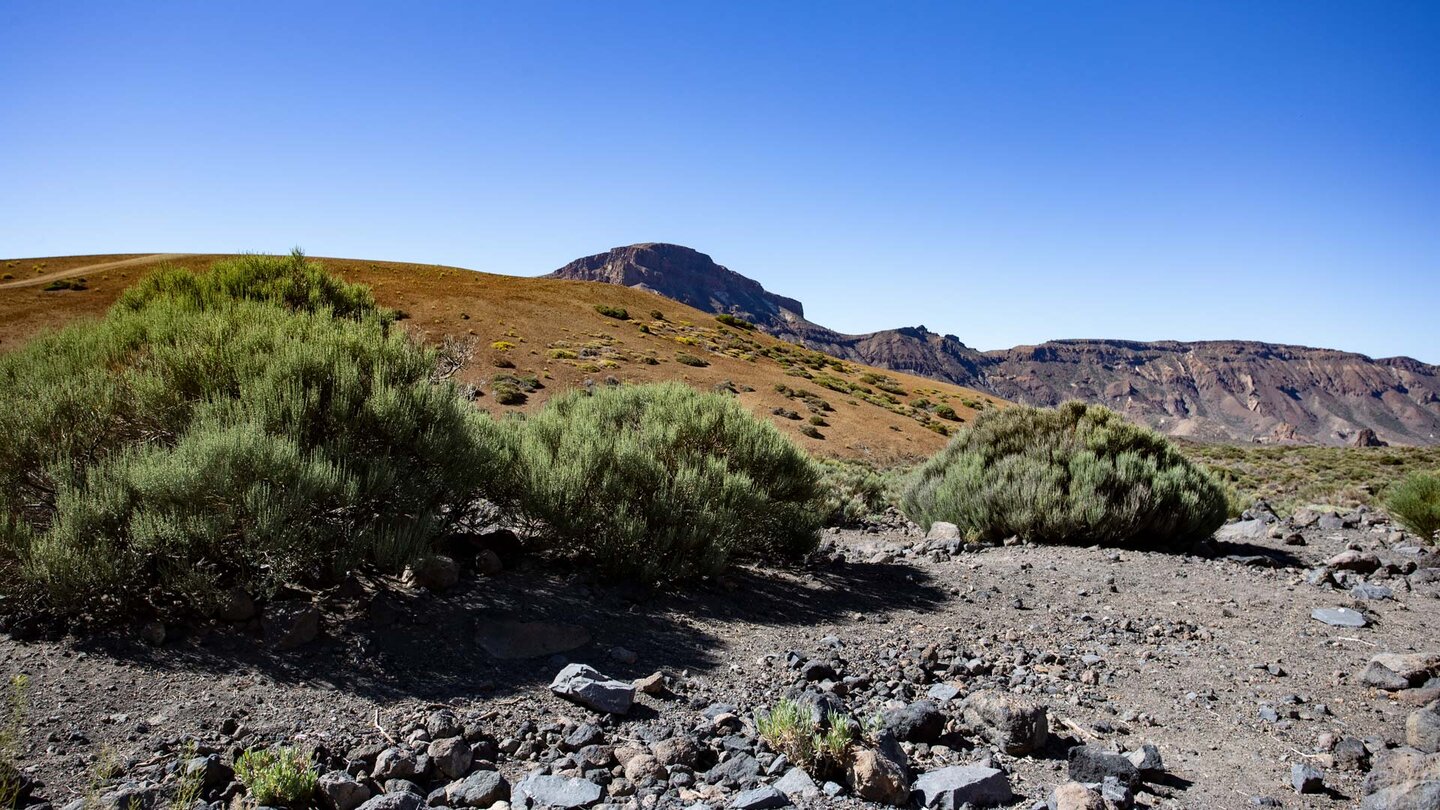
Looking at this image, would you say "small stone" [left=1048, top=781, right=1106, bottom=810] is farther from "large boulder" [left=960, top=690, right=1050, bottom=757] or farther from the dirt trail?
the dirt trail

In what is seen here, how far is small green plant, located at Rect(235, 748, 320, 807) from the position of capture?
9.94 ft

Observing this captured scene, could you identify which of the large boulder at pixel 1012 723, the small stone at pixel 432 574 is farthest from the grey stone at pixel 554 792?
the small stone at pixel 432 574

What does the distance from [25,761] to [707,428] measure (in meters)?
5.49

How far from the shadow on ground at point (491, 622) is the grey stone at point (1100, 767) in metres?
2.20

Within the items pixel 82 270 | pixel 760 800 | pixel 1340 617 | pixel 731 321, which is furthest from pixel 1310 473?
pixel 82 270

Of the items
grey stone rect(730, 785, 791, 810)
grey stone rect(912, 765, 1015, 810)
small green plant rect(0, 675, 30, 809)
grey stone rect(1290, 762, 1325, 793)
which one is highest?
grey stone rect(1290, 762, 1325, 793)

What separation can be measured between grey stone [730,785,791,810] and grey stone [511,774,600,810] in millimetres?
597

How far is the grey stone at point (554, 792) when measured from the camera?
319 cm

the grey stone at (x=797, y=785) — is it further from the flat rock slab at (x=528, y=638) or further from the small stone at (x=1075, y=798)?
the flat rock slab at (x=528, y=638)

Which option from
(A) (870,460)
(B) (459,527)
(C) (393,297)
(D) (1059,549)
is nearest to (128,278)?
(C) (393,297)

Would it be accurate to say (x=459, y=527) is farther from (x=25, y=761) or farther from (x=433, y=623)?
(x=25, y=761)

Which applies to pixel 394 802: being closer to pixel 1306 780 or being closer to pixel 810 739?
pixel 810 739

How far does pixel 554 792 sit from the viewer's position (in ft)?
10.7

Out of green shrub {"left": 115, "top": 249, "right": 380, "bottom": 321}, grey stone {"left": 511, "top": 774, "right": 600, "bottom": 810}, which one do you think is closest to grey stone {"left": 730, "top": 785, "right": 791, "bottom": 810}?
grey stone {"left": 511, "top": 774, "right": 600, "bottom": 810}
